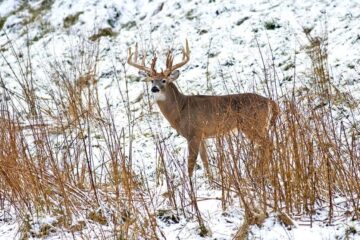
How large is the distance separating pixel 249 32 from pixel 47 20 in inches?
204

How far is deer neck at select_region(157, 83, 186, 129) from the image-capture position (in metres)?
7.25

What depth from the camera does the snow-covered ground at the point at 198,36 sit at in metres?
8.38

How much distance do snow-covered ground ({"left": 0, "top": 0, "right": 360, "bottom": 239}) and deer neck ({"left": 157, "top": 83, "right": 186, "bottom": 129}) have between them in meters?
0.37

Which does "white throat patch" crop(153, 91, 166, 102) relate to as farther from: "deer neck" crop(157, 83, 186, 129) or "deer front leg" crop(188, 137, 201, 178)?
"deer front leg" crop(188, 137, 201, 178)

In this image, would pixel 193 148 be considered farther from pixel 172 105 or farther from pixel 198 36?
pixel 198 36

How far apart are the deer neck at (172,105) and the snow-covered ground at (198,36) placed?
14.7 inches

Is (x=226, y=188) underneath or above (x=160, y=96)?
underneath

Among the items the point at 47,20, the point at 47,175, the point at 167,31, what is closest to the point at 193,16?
the point at 167,31

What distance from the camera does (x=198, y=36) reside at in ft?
36.0

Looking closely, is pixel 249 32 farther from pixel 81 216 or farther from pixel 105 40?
pixel 81 216

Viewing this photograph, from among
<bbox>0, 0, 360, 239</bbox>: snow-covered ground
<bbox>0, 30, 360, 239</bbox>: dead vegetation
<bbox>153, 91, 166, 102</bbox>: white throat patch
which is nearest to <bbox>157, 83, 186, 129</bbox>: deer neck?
<bbox>153, 91, 166, 102</bbox>: white throat patch

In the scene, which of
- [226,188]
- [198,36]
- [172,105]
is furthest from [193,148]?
[198,36]

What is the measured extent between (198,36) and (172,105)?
388 cm

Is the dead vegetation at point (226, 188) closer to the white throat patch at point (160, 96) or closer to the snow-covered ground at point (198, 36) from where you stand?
the snow-covered ground at point (198, 36)
